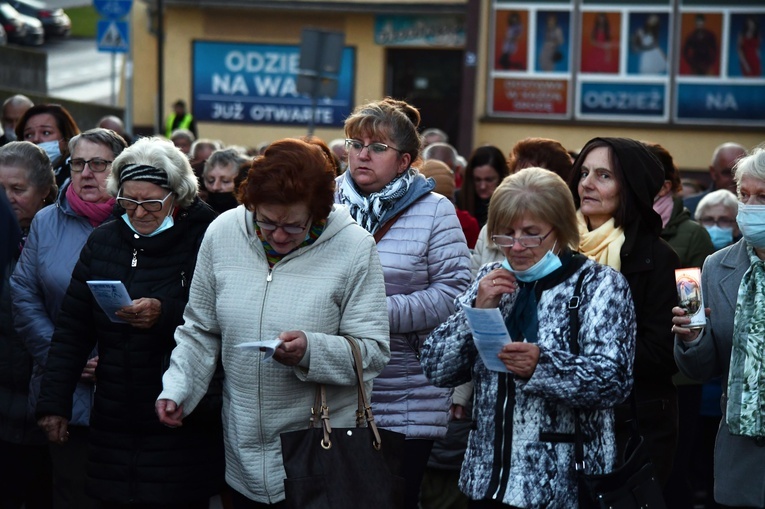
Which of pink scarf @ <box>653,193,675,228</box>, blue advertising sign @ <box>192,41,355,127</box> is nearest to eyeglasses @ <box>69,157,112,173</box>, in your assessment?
pink scarf @ <box>653,193,675,228</box>

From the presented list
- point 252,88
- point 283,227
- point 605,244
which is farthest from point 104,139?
point 252,88

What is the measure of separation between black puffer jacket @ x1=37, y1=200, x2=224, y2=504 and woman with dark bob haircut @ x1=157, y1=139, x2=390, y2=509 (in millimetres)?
349

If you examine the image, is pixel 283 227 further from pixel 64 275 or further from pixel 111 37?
pixel 111 37

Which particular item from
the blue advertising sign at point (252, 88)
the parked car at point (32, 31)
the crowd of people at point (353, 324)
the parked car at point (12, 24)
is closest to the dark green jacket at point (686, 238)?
the crowd of people at point (353, 324)

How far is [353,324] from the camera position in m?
4.82

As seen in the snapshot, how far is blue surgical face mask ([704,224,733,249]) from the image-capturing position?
948cm

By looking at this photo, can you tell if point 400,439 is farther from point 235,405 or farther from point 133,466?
point 133,466

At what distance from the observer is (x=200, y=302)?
195 inches

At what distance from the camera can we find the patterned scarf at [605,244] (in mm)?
5543

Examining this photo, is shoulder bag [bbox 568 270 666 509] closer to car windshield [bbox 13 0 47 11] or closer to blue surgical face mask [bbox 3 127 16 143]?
blue surgical face mask [bbox 3 127 16 143]

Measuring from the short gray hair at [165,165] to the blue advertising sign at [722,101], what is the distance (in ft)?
64.0

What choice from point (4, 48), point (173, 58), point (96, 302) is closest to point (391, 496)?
point (96, 302)

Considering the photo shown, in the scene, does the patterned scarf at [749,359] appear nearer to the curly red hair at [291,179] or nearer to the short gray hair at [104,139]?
the curly red hair at [291,179]

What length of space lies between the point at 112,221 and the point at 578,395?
2.25 metres
